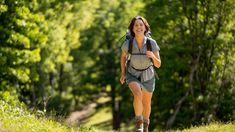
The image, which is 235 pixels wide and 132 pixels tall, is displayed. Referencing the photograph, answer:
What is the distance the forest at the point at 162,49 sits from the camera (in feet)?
Answer: 84.3

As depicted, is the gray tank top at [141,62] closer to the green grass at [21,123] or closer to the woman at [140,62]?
the woman at [140,62]

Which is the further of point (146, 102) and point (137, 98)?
point (146, 102)

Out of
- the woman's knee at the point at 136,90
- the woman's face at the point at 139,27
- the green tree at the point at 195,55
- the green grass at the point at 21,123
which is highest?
the woman's face at the point at 139,27

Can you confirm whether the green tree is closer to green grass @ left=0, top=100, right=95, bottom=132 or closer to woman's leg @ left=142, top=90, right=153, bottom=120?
green grass @ left=0, top=100, right=95, bottom=132

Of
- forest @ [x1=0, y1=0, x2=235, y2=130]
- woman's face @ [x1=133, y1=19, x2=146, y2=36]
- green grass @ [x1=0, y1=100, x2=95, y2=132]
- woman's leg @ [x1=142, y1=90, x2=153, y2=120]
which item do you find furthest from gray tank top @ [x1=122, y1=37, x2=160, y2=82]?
forest @ [x1=0, y1=0, x2=235, y2=130]

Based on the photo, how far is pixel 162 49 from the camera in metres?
34.3

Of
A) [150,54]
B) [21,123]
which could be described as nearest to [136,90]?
[150,54]

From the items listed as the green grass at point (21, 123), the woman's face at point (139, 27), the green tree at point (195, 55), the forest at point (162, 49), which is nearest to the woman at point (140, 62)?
the woman's face at point (139, 27)

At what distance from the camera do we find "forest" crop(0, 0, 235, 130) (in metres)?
25.7

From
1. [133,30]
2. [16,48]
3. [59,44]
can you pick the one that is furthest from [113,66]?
[133,30]

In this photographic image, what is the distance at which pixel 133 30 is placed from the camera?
34.6ft

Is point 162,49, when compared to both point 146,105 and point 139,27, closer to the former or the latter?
point 146,105

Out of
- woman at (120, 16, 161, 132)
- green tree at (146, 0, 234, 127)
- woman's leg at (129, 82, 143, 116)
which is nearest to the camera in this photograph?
woman's leg at (129, 82, 143, 116)

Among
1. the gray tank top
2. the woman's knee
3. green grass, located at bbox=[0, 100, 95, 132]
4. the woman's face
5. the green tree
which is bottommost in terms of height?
the green tree
